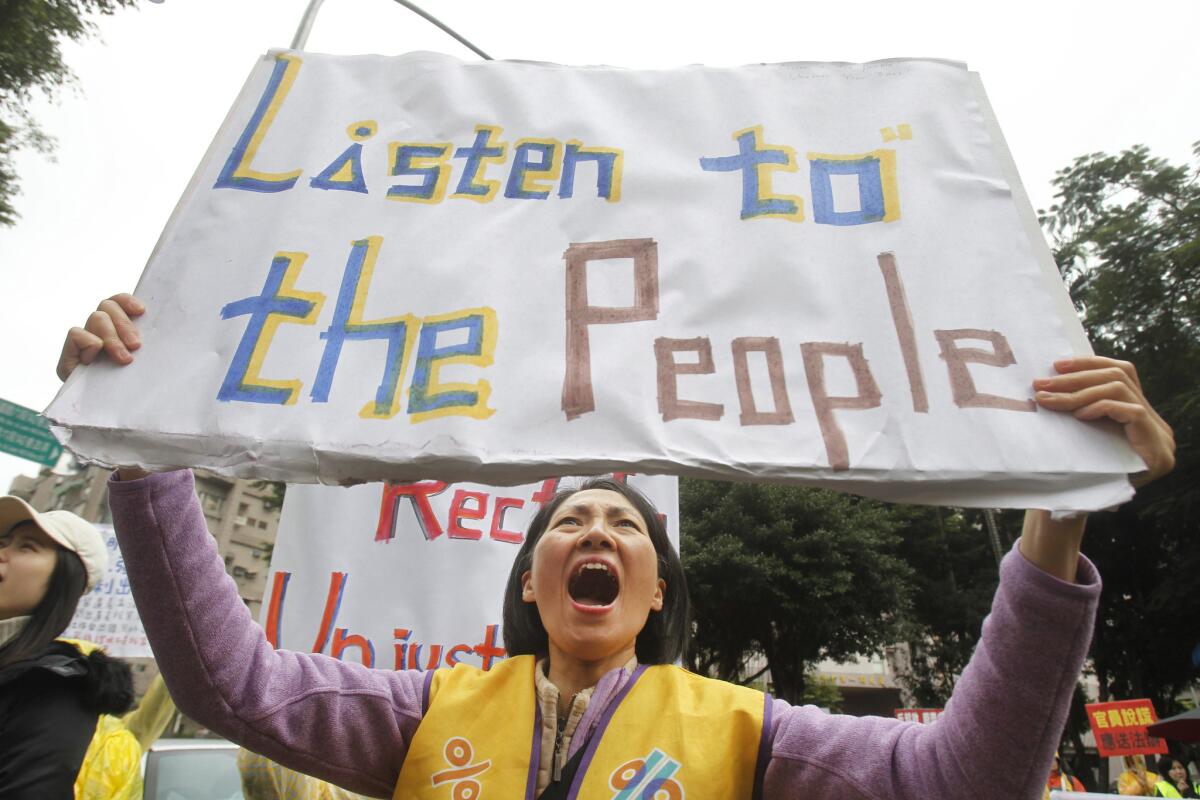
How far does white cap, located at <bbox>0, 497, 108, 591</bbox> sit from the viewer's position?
2049mm

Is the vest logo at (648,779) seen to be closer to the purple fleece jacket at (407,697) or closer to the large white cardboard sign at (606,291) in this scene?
the purple fleece jacket at (407,697)

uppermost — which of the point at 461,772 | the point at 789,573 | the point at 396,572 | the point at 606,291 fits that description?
the point at 789,573

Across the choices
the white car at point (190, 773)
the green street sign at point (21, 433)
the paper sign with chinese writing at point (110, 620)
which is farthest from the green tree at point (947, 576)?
Answer: the green street sign at point (21, 433)

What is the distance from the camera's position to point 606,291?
52.1 inches

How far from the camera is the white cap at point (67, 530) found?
2.05 m

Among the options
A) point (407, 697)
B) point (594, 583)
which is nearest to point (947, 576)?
point (594, 583)

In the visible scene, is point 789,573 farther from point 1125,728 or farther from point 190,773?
point 190,773

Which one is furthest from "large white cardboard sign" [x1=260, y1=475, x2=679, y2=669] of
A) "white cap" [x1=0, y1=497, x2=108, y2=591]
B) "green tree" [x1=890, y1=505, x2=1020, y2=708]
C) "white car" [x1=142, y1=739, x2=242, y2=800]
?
"green tree" [x1=890, y1=505, x2=1020, y2=708]

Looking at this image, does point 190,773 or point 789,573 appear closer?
point 190,773

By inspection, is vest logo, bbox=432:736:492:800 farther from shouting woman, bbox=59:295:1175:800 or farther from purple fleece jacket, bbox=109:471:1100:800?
purple fleece jacket, bbox=109:471:1100:800

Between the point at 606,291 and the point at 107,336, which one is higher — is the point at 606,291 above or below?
above

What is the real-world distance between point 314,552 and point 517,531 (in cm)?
69

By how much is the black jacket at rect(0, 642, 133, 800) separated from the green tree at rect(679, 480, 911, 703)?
14114 mm

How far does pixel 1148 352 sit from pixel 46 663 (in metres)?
17.1
